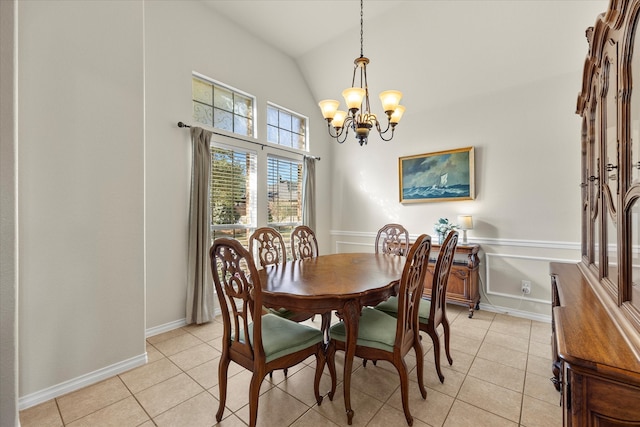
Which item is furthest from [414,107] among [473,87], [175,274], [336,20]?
[175,274]

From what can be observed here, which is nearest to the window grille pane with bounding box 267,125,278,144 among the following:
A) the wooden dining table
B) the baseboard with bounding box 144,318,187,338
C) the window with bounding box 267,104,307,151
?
the window with bounding box 267,104,307,151

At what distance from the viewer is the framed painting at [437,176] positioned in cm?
375

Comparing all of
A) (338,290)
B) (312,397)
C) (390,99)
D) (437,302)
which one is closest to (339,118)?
(390,99)

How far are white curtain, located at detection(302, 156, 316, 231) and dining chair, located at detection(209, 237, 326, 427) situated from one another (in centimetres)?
284

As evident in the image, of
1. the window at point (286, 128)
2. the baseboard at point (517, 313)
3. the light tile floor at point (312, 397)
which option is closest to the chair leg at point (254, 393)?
the light tile floor at point (312, 397)

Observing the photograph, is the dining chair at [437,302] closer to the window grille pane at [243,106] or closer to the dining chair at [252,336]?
the dining chair at [252,336]

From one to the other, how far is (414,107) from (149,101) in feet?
11.2

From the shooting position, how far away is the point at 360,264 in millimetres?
2520

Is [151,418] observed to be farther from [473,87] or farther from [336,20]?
[473,87]

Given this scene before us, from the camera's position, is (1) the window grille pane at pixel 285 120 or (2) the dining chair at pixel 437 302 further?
(1) the window grille pane at pixel 285 120

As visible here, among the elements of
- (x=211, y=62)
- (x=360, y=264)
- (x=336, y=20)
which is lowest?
(x=360, y=264)

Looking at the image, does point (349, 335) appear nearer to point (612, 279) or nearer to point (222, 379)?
point (222, 379)

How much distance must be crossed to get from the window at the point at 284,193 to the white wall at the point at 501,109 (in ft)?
5.32

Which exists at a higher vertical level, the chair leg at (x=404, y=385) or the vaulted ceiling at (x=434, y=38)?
the vaulted ceiling at (x=434, y=38)
